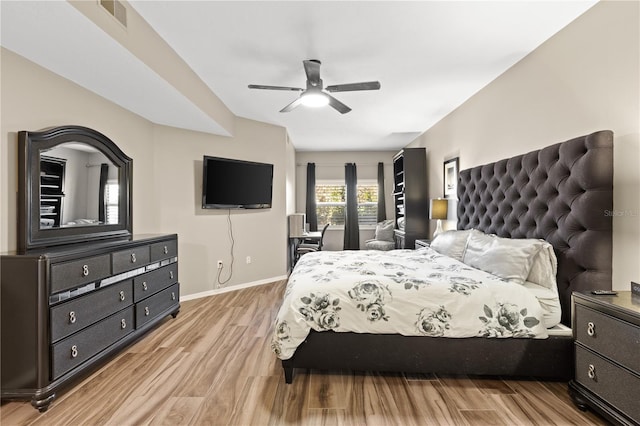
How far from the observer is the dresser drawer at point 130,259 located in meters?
2.63

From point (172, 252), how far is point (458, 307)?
2.96 m

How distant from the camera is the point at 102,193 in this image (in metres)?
3.05

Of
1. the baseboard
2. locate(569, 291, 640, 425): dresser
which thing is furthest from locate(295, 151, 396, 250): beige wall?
locate(569, 291, 640, 425): dresser

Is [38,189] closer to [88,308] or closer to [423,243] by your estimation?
[88,308]

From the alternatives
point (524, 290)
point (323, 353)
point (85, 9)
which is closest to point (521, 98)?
point (524, 290)

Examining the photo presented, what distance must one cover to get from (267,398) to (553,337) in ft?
6.29

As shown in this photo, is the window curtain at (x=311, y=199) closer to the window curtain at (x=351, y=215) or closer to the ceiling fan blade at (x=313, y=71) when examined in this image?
Answer: the window curtain at (x=351, y=215)

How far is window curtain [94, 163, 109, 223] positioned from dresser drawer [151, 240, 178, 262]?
51cm

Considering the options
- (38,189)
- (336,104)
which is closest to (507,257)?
(336,104)

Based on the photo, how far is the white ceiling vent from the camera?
2010mm

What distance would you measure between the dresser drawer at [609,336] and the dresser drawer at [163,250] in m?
3.45

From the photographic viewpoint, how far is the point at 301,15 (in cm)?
233

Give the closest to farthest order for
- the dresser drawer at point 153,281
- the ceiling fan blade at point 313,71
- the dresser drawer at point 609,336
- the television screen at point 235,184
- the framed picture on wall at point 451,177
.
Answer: the dresser drawer at point 609,336
the ceiling fan blade at point 313,71
the dresser drawer at point 153,281
the framed picture on wall at point 451,177
the television screen at point 235,184

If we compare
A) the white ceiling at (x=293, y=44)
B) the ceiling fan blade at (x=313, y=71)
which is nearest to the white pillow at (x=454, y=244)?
the white ceiling at (x=293, y=44)
